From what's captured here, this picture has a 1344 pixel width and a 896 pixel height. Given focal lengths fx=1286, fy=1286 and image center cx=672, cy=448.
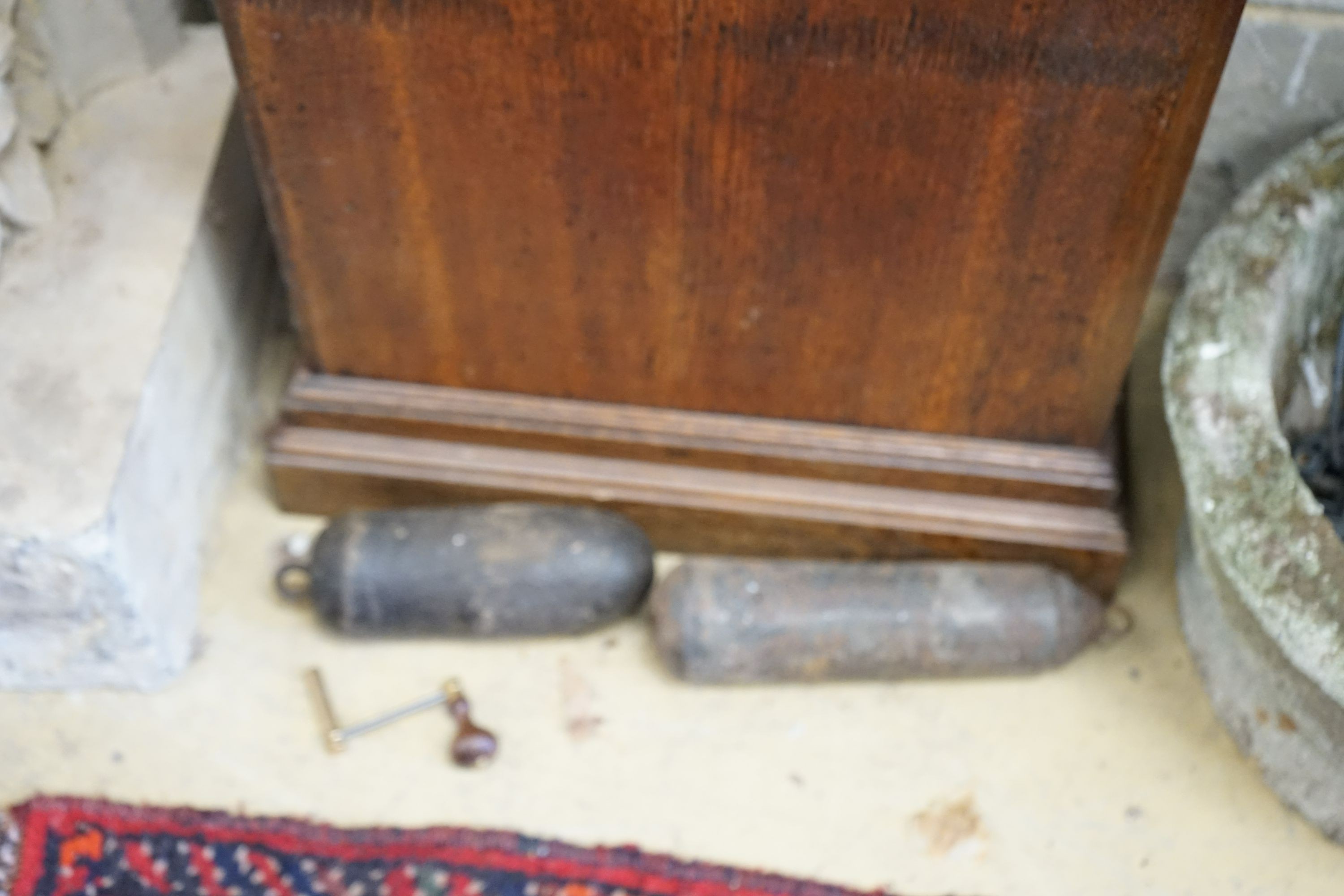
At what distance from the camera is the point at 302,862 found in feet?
3.57

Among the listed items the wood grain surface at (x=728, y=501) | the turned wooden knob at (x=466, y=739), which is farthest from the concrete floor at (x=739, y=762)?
the wood grain surface at (x=728, y=501)

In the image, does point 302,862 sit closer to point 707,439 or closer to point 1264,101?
point 707,439

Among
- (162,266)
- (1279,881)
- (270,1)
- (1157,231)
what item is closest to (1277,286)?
(1157,231)

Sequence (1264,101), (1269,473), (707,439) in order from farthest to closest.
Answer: (1264,101) < (707,439) < (1269,473)

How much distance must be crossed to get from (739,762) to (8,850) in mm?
627

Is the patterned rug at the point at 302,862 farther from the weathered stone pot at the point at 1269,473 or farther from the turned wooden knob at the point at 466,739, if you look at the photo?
the weathered stone pot at the point at 1269,473

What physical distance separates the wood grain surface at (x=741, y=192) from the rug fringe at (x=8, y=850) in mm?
482

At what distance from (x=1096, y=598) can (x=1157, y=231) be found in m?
0.38

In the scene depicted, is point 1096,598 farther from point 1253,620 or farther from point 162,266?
point 162,266

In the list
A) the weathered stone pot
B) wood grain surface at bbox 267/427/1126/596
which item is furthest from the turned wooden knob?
the weathered stone pot

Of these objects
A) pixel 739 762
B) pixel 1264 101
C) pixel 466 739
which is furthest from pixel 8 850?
pixel 1264 101

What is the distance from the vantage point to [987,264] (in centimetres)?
105

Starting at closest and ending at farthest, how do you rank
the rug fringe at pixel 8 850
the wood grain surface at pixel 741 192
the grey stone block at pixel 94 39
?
the wood grain surface at pixel 741 192 < the rug fringe at pixel 8 850 < the grey stone block at pixel 94 39

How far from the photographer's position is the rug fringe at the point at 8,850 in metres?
1.06
